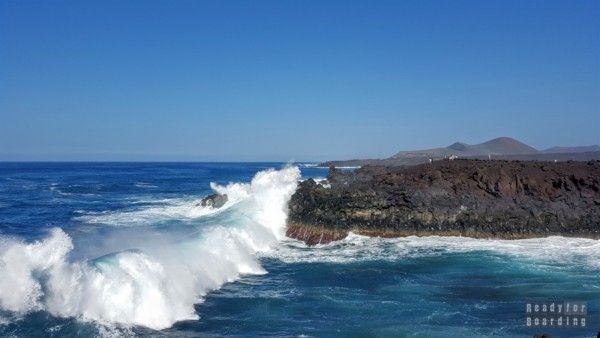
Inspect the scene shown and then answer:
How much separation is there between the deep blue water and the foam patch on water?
7cm

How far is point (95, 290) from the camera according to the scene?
36.7 feet

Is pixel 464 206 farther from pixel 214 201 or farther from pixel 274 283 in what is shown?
pixel 214 201

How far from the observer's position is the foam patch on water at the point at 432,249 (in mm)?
17750

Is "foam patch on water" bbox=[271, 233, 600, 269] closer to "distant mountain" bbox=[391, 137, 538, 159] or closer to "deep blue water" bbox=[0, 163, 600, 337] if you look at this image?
"deep blue water" bbox=[0, 163, 600, 337]

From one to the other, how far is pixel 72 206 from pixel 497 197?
942 inches

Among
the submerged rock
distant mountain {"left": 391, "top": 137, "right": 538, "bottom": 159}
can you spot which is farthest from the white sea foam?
distant mountain {"left": 391, "top": 137, "right": 538, "bottom": 159}

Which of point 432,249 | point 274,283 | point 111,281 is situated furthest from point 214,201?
point 111,281

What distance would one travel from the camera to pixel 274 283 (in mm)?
14828

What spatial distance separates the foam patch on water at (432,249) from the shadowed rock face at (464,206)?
567mm

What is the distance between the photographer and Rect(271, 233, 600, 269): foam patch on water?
1775cm

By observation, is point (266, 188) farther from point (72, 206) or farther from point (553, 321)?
point (553, 321)

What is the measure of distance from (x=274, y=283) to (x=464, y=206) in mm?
10516

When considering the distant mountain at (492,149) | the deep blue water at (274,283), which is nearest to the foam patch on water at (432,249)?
the deep blue water at (274,283)

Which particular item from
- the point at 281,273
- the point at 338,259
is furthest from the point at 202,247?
the point at 338,259
